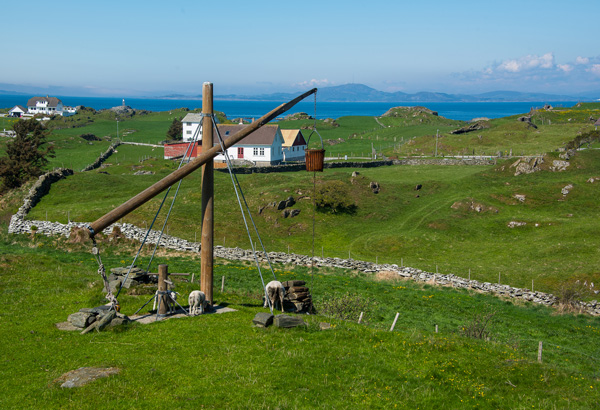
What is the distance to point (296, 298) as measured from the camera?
21.6 meters

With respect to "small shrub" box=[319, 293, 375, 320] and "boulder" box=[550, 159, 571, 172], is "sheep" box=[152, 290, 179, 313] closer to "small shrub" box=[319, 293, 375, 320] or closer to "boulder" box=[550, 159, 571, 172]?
"small shrub" box=[319, 293, 375, 320]

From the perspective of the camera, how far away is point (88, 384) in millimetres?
13086

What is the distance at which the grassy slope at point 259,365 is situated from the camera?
42.5 feet

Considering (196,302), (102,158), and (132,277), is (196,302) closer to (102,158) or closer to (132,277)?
(132,277)

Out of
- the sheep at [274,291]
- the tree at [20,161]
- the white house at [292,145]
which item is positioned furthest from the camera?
the white house at [292,145]

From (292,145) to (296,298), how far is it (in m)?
66.6

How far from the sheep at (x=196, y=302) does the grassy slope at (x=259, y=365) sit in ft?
2.94

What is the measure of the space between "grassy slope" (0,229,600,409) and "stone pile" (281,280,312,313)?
1433 millimetres

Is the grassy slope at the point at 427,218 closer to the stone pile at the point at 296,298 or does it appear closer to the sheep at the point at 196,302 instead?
the stone pile at the point at 296,298

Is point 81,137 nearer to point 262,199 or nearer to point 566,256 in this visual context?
point 262,199

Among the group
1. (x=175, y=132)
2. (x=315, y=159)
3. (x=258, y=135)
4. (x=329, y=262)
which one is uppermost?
(x=175, y=132)

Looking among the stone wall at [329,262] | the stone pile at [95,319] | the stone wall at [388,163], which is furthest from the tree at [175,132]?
the stone pile at [95,319]

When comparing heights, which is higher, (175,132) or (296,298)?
(175,132)

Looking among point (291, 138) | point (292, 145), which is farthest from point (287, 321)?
point (291, 138)
